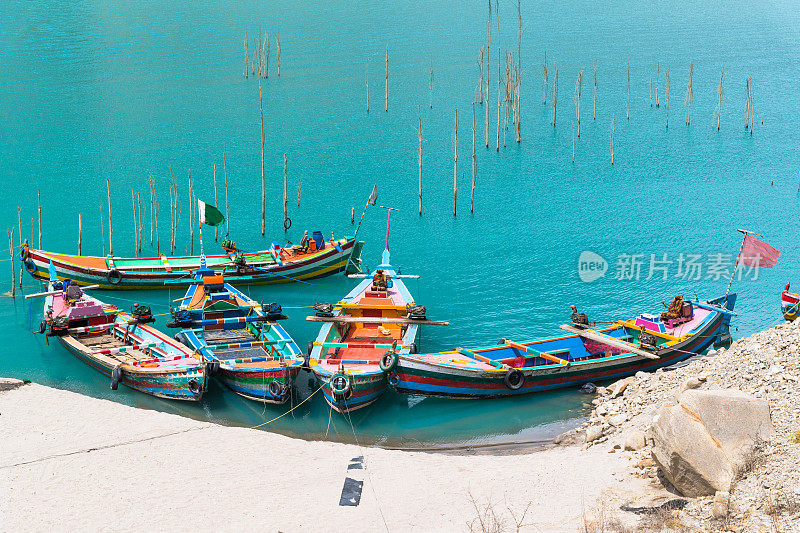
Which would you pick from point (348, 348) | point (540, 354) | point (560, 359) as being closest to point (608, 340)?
point (560, 359)

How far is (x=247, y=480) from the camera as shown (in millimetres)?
29734

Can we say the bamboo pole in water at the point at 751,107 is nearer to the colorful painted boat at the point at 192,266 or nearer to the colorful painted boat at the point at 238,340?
the colorful painted boat at the point at 192,266

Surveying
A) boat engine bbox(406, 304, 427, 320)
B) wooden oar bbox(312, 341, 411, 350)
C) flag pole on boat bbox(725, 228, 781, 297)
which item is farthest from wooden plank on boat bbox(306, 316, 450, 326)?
flag pole on boat bbox(725, 228, 781, 297)

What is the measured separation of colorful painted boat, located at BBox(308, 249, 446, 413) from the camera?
35969 millimetres

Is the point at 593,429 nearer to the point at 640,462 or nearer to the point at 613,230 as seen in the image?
the point at 640,462

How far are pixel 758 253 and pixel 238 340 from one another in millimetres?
25962

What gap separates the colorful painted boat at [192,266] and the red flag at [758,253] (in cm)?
2161

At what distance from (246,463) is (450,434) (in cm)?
865

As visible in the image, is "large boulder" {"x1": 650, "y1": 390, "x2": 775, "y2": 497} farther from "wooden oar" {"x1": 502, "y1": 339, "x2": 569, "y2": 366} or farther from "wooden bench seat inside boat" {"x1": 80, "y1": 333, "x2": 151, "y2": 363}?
"wooden bench seat inside boat" {"x1": 80, "y1": 333, "x2": 151, "y2": 363}

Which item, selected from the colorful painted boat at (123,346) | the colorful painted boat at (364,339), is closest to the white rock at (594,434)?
the colorful painted boat at (364,339)

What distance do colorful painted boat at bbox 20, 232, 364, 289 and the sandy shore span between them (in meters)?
16.2

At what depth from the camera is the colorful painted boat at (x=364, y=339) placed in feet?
118

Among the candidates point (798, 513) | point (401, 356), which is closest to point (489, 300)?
point (401, 356)

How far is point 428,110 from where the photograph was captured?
90.7 m
